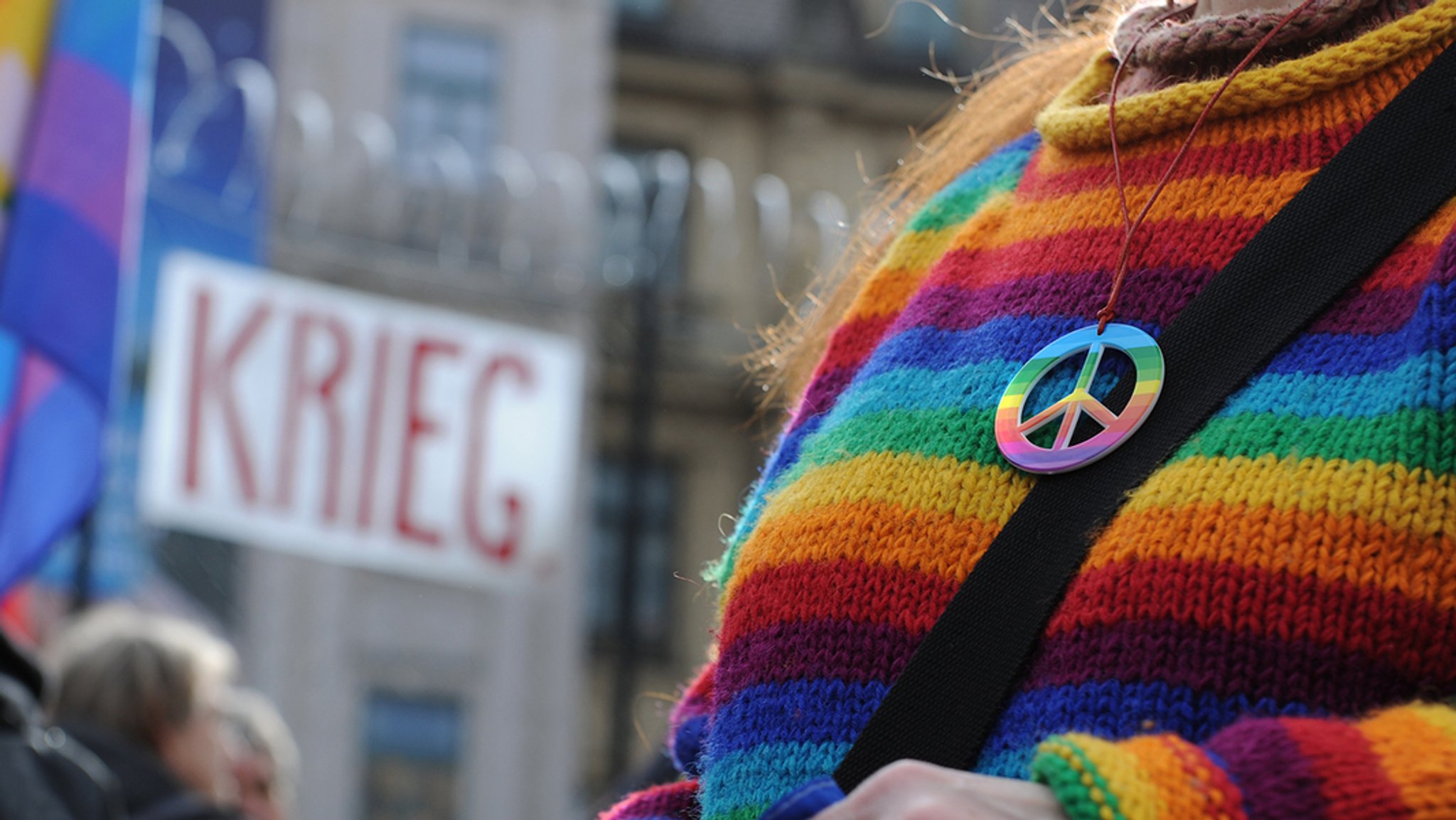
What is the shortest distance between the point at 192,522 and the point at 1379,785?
730 centimetres

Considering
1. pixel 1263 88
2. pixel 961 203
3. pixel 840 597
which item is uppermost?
pixel 1263 88

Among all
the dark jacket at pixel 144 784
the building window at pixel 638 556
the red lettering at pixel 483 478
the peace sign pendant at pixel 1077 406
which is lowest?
the building window at pixel 638 556

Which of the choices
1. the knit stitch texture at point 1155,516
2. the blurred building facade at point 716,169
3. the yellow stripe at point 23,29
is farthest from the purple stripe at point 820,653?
the blurred building facade at point 716,169

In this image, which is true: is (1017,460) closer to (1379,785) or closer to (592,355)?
(1379,785)

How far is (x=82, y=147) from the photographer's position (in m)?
3.62

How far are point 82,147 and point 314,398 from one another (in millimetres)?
5162

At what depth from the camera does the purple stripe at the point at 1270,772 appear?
91 cm

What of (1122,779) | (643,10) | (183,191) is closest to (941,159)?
(1122,779)

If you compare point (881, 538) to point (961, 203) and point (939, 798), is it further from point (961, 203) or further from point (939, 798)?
point (961, 203)

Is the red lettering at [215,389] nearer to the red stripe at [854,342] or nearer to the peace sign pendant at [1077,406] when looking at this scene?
the red stripe at [854,342]

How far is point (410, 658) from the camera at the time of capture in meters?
14.2

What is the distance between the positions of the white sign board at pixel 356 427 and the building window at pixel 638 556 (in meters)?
6.32

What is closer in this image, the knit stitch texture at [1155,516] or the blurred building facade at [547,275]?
the knit stitch texture at [1155,516]

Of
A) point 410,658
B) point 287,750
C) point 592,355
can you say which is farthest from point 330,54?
point 287,750
